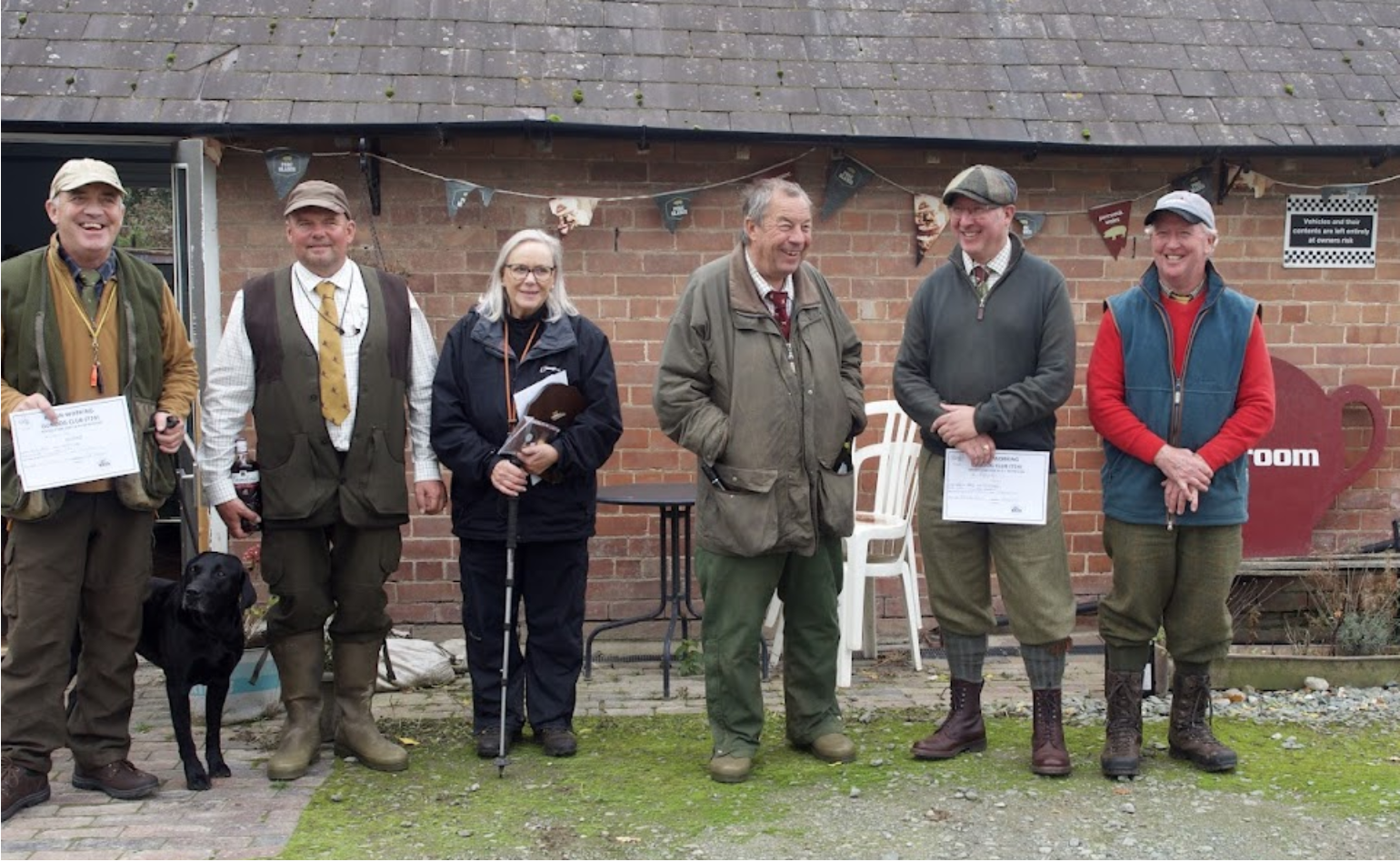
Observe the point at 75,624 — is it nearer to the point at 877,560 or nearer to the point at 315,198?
the point at 315,198

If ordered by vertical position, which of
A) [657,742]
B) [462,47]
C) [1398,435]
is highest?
[462,47]

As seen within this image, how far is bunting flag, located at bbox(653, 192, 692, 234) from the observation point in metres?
6.75

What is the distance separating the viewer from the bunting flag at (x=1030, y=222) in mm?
6941

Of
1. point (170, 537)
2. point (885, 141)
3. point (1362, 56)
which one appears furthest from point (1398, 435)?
point (170, 537)

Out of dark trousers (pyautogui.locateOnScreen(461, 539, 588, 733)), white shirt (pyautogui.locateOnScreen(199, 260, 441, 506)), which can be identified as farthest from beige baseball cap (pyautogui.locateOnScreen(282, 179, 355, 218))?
dark trousers (pyautogui.locateOnScreen(461, 539, 588, 733))

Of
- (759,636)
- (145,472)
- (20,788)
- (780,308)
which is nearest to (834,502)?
(759,636)

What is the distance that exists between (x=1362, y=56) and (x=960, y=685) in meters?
4.61

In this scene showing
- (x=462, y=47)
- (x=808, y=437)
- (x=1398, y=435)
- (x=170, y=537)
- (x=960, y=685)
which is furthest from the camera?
(x=170, y=537)

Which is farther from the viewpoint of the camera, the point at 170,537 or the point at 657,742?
the point at 170,537

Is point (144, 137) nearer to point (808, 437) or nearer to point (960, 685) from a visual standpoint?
point (808, 437)

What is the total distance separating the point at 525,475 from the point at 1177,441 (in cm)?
226

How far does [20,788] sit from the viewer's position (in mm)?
4426

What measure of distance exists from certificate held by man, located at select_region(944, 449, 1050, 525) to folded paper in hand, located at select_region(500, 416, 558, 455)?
4.66 ft

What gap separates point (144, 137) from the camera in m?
6.33
